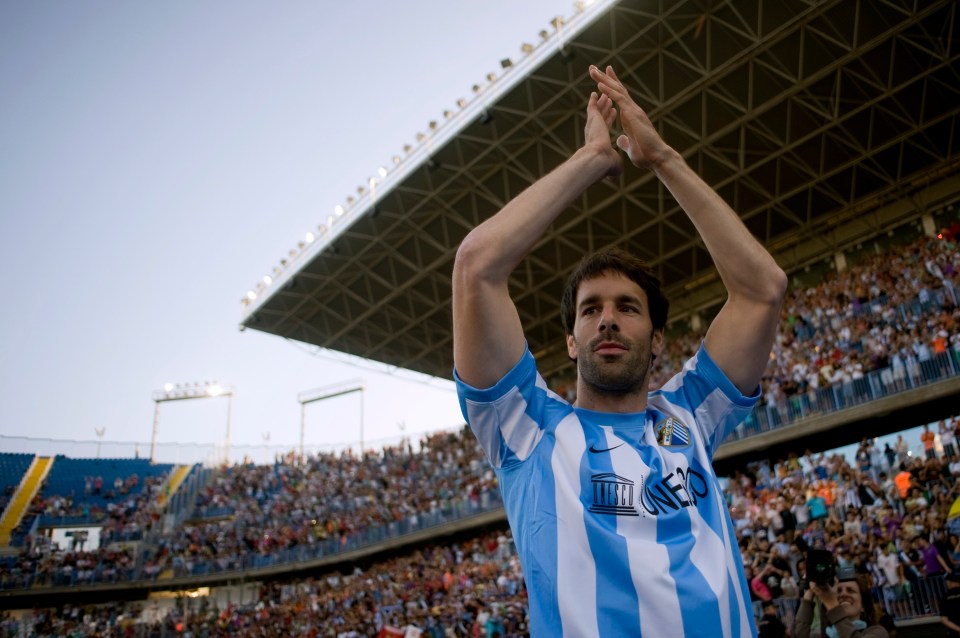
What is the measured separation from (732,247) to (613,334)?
49 cm

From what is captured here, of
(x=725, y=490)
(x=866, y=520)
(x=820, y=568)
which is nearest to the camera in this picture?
(x=820, y=568)

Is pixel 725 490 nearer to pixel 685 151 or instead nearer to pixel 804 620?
pixel 685 151

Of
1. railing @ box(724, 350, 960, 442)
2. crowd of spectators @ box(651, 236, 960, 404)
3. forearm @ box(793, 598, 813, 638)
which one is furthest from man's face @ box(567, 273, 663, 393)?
crowd of spectators @ box(651, 236, 960, 404)

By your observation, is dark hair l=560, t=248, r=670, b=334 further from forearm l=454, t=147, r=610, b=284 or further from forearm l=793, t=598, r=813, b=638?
forearm l=793, t=598, r=813, b=638

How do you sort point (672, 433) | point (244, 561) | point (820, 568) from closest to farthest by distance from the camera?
point (672, 433) → point (820, 568) → point (244, 561)

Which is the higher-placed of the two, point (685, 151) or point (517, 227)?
point (685, 151)

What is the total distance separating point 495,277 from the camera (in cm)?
192

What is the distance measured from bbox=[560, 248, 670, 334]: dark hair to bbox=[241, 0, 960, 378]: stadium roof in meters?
18.0

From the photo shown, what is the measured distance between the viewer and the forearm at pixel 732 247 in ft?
7.33

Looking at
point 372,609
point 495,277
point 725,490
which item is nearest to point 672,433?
point 495,277

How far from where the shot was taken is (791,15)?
1822cm

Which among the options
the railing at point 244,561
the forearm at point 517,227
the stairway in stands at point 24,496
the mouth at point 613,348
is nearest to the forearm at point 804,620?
the mouth at point 613,348

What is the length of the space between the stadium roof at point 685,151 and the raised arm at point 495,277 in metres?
18.2

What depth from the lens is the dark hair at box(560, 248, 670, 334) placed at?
2234 mm
